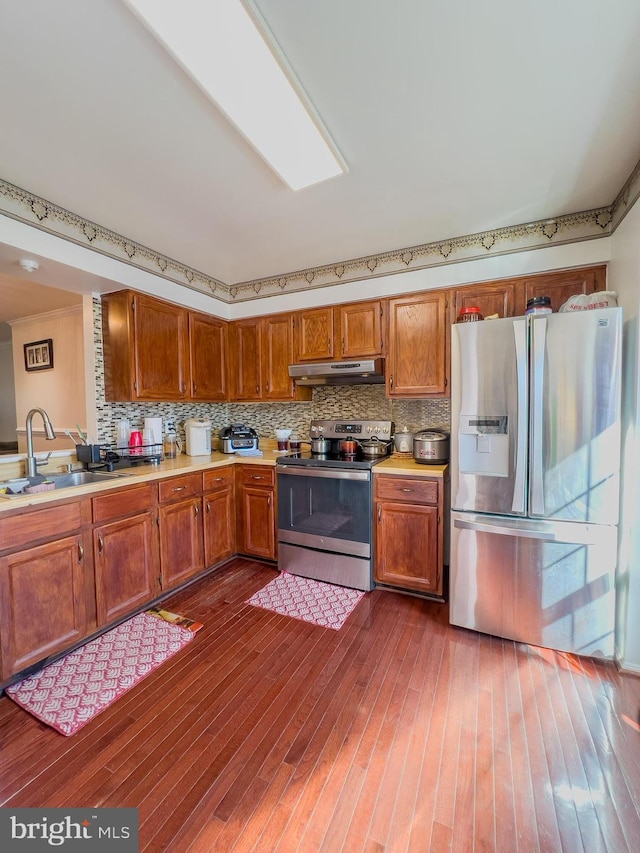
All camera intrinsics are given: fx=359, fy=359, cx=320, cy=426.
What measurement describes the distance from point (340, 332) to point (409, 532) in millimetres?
1679

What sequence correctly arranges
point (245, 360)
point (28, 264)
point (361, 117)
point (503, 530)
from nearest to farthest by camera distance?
1. point (361, 117)
2. point (503, 530)
3. point (28, 264)
4. point (245, 360)

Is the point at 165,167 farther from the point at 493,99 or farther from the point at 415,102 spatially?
the point at 493,99

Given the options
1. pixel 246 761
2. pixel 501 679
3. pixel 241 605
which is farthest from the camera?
pixel 241 605

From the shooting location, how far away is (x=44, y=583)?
6.02 feet

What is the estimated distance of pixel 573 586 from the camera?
1.90 meters

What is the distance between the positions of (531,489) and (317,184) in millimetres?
2032

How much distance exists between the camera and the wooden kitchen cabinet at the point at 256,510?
2965mm

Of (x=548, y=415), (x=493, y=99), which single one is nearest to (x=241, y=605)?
(x=548, y=415)

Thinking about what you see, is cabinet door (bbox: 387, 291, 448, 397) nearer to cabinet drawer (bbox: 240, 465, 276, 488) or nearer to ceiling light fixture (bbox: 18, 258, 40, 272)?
cabinet drawer (bbox: 240, 465, 276, 488)

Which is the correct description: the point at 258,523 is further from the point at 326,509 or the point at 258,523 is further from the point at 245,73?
the point at 245,73

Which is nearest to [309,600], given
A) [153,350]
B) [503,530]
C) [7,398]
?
[503,530]

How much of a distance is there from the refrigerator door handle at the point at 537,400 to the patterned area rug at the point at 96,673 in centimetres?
216

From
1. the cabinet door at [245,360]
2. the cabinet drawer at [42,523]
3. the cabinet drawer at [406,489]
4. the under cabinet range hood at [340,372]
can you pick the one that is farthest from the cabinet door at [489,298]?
the cabinet drawer at [42,523]

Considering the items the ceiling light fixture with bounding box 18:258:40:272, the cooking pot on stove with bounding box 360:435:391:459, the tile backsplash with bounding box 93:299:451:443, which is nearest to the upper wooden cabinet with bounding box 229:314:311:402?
the tile backsplash with bounding box 93:299:451:443
